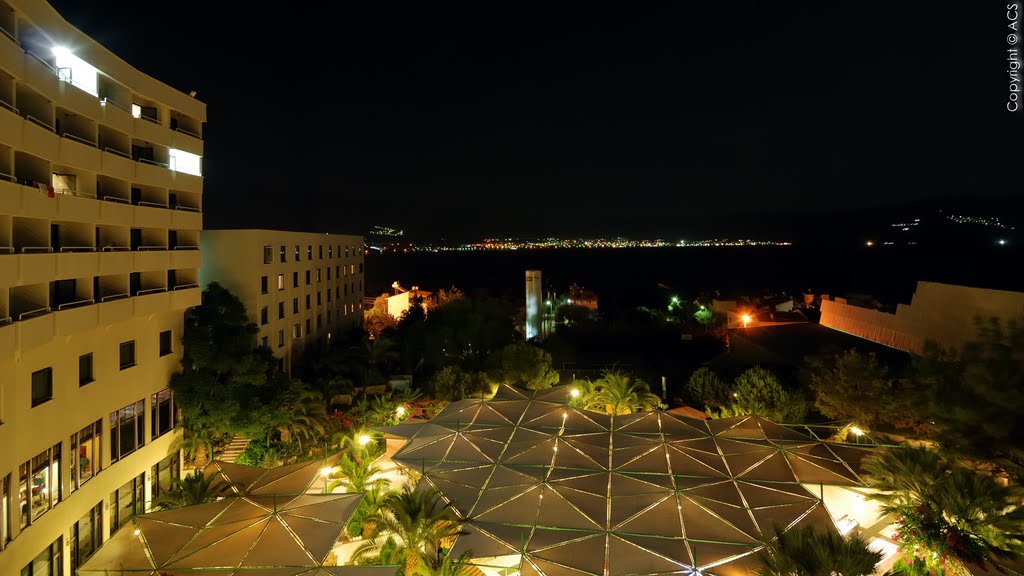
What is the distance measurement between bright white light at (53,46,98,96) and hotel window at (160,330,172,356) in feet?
30.2

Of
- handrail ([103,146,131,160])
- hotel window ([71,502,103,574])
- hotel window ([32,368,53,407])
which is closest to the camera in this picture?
hotel window ([32,368,53,407])

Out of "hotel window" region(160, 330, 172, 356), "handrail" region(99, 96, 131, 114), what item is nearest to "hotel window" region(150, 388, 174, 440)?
"hotel window" region(160, 330, 172, 356)

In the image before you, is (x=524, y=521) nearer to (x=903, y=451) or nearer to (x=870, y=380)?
(x=903, y=451)

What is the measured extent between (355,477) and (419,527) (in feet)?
17.3

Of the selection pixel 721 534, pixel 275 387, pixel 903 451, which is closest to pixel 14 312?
pixel 275 387

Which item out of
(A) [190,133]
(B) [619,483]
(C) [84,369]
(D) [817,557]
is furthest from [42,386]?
(D) [817,557]

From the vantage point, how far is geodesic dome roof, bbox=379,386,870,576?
1273cm

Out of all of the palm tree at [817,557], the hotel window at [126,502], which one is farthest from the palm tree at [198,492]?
the palm tree at [817,557]

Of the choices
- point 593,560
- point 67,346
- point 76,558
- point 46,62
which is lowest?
point 76,558

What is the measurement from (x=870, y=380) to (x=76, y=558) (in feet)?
90.6

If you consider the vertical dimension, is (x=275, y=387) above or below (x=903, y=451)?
below

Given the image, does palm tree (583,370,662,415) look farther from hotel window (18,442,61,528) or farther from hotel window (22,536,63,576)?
hotel window (22,536,63,576)

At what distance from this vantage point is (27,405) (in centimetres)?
1510

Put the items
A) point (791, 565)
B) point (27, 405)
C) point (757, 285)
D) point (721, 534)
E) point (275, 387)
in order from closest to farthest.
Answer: point (791, 565) → point (721, 534) → point (27, 405) → point (275, 387) → point (757, 285)
